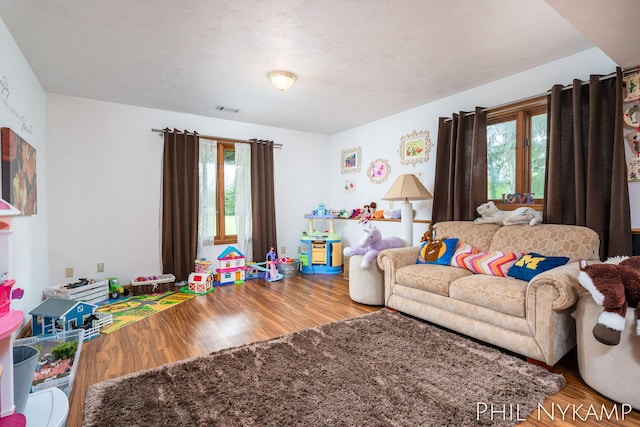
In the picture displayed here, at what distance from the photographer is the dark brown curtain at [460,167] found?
336 cm

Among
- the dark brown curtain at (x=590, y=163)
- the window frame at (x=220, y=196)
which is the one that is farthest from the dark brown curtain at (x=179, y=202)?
the dark brown curtain at (x=590, y=163)

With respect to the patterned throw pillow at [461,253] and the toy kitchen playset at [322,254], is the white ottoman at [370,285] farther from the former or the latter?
the toy kitchen playset at [322,254]

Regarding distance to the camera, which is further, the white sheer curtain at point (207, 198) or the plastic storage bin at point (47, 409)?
the white sheer curtain at point (207, 198)

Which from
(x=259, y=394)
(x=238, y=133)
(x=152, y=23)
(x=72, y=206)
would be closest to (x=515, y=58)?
(x=152, y=23)

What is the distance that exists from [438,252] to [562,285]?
1.23m

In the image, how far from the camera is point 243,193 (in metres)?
4.87

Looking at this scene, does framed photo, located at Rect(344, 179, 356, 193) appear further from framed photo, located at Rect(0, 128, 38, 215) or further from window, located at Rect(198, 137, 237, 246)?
framed photo, located at Rect(0, 128, 38, 215)

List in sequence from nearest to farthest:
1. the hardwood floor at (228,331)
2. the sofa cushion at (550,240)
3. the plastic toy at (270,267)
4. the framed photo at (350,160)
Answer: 1. the hardwood floor at (228,331)
2. the sofa cushion at (550,240)
3. the plastic toy at (270,267)
4. the framed photo at (350,160)

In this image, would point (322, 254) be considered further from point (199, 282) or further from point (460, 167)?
point (460, 167)

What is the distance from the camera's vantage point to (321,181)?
5.75 meters

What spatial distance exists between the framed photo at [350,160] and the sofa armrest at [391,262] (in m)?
2.31

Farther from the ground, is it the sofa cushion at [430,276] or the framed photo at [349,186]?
the framed photo at [349,186]

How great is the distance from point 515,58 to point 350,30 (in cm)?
157

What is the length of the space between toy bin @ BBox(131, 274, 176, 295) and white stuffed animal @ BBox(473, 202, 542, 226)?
3.70 m
